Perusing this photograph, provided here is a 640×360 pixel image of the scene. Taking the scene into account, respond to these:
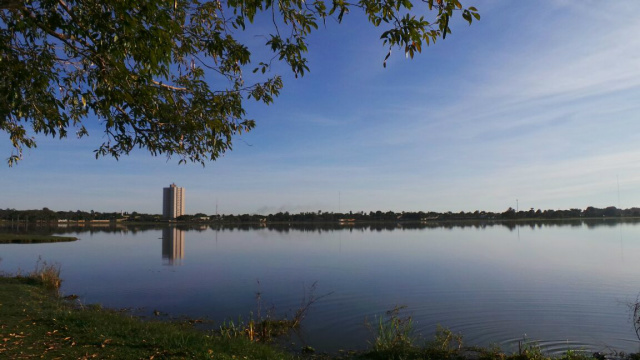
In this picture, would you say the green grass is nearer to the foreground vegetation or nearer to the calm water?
the foreground vegetation

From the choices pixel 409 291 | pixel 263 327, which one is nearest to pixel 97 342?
pixel 263 327

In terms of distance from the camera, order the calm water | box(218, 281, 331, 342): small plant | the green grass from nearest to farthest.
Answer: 1. the green grass
2. box(218, 281, 331, 342): small plant
3. the calm water

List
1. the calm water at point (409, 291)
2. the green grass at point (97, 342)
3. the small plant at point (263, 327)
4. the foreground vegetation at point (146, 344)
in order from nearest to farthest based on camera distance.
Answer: the green grass at point (97, 342) → the foreground vegetation at point (146, 344) → the small plant at point (263, 327) → the calm water at point (409, 291)

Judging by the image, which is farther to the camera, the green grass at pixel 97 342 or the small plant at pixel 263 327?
the small plant at pixel 263 327

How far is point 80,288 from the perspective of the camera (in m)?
23.9

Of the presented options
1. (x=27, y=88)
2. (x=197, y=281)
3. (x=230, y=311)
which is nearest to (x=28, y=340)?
(x=27, y=88)

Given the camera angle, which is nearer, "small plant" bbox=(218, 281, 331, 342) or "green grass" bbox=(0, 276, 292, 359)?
"green grass" bbox=(0, 276, 292, 359)

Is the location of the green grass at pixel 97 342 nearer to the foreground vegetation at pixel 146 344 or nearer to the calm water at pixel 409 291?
the foreground vegetation at pixel 146 344

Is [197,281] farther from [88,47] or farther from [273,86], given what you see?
[88,47]

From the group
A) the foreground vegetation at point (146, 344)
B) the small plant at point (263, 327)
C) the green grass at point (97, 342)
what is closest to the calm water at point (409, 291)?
the small plant at point (263, 327)

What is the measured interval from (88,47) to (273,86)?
381 centimetres

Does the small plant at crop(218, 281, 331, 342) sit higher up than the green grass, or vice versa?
the green grass

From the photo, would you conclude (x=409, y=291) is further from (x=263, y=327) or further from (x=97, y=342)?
(x=97, y=342)

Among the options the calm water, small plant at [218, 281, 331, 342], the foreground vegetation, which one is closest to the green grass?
the foreground vegetation
